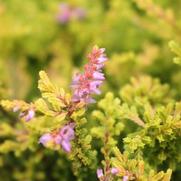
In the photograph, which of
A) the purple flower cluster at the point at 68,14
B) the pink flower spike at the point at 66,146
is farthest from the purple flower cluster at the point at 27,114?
the purple flower cluster at the point at 68,14

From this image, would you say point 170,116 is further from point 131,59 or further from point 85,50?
point 85,50

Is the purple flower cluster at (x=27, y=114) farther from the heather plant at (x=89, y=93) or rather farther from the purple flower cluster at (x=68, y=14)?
the purple flower cluster at (x=68, y=14)

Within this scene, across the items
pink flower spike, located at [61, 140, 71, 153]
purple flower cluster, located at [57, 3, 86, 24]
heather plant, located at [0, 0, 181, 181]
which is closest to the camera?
pink flower spike, located at [61, 140, 71, 153]

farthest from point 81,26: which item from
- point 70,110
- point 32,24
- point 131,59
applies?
point 70,110

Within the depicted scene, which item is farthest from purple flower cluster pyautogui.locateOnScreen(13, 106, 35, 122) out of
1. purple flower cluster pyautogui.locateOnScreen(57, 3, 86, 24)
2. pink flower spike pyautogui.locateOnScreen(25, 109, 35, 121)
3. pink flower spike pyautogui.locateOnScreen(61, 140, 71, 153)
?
purple flower cluster pyautogui.locateOnScreen(57, 3, 86, 24)

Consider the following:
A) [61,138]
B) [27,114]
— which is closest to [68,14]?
[27,114]

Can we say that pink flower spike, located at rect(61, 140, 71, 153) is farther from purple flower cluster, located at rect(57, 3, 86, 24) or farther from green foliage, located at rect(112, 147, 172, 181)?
purple flower cluster, located at rect(57, 3, 86, 24)

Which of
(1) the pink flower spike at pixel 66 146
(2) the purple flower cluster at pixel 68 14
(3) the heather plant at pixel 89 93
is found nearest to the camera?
(1) the pink flower spike at pixel 66 146
